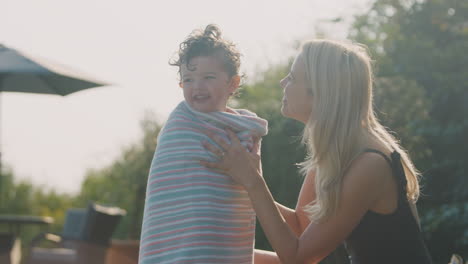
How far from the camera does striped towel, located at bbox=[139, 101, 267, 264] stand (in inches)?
79.3

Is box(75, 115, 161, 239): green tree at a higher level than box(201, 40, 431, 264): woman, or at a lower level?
lower

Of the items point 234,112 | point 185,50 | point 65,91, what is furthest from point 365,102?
point 65,91

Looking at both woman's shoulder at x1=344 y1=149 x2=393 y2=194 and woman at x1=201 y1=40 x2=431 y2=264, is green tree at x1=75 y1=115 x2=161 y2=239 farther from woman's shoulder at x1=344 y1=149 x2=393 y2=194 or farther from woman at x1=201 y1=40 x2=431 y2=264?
woman's shoulder at x1=344 y1=149 x2=393 y2=194

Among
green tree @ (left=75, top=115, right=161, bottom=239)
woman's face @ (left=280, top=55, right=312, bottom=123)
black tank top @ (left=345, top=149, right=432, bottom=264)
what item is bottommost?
green tree @ (left=75, top=115, right=161, bottom=239)

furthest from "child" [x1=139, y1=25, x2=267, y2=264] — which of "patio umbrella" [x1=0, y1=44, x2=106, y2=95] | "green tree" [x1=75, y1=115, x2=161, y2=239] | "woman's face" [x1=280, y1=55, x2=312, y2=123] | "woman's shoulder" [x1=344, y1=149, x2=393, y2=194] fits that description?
"green tree" [x1=75, y1=115, x2=161, y2=239]

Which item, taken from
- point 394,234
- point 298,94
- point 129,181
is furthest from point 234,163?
point 129,181

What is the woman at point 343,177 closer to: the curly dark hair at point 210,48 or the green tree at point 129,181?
the curly dark hair at point 210,48

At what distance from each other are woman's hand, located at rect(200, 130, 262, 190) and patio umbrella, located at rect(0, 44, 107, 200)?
4.28 metres

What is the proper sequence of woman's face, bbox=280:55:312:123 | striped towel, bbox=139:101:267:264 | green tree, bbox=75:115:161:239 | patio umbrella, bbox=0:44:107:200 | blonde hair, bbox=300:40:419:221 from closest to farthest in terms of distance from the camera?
striped towel, bbox=139:101:267:264 → blonde hair, bbox=300:40:419:221 → woman's face, bbox=280:55:312:123 → patio umbrella, bbox=0:44:107:200 → green tree, bbox=75:115:161:239

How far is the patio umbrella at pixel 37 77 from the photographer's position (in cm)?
596

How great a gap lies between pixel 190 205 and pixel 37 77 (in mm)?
5446

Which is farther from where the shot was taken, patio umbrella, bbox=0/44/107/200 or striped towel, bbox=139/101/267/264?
patio umbrella, bbox=0/44/107/200

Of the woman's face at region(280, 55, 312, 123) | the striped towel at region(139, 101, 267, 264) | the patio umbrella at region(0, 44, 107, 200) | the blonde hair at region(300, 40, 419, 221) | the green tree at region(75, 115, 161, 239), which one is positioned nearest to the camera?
the striped towel at region(139, 101, 267, 264)

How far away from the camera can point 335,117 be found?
217 cm
